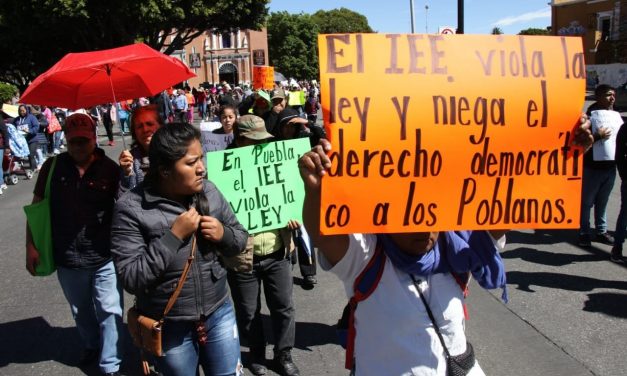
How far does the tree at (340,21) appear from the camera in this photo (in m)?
94.8

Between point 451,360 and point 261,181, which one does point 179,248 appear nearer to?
point 451,360

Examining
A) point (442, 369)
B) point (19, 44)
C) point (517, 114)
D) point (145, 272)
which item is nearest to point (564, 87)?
point (517, 114)

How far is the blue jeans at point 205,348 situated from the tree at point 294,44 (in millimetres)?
79074

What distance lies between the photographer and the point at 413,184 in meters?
1.87

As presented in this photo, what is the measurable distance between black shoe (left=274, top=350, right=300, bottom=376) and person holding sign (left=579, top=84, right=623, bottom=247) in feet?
13.8

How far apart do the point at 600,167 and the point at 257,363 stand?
15.1 ft

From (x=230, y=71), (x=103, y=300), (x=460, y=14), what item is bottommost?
(x=103, y=300)

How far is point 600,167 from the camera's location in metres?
6.30

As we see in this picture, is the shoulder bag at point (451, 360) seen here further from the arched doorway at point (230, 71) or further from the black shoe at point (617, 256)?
the arched doorway at point (230, 71)

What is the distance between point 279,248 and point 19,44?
104ft

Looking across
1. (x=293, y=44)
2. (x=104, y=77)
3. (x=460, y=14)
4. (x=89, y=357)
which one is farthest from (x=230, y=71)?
(x=89, y=357)

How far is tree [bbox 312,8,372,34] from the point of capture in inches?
3730

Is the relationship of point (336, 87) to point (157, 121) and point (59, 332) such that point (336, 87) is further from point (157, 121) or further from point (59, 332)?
point (59, 332)

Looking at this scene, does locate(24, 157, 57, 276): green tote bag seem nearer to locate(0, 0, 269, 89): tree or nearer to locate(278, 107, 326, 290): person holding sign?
locate(278, 107, 326, 290): person holding sign
